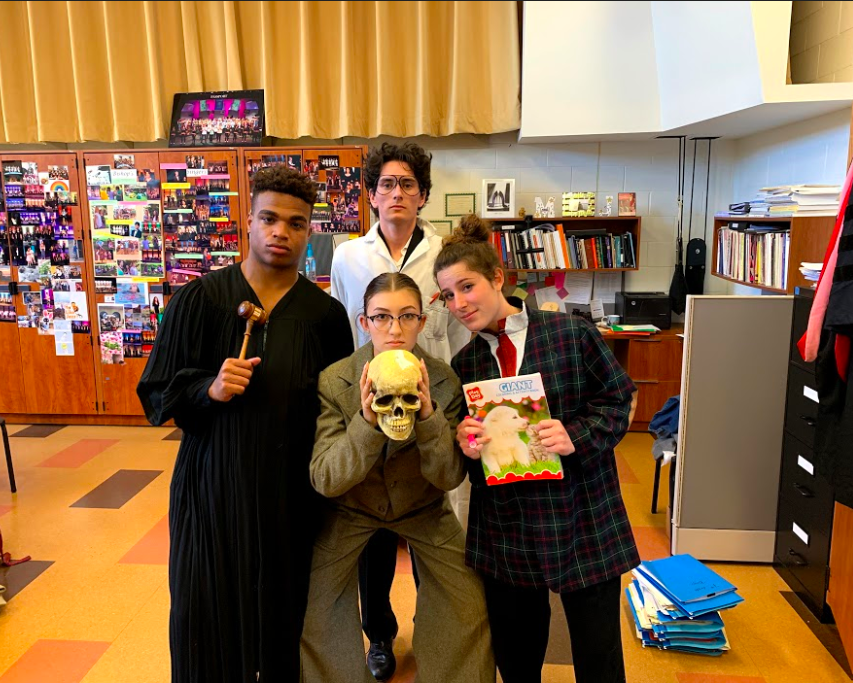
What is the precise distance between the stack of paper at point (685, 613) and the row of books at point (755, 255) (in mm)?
1442

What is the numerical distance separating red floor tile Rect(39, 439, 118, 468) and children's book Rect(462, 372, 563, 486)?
3.57m

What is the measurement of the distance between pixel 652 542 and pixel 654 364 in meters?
1.63

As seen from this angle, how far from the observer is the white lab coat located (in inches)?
88.0

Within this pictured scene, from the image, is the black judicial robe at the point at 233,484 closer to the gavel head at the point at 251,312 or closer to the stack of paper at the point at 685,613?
the gavel head at the point at 251,312

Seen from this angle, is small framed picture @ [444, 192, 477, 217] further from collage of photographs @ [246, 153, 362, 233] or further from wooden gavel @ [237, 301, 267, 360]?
wooden gavel @ [237, 301, 267, 360]

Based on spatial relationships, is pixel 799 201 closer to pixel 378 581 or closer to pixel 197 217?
pixel 378 581

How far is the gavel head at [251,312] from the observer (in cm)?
154

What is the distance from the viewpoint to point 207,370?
5.26 ft

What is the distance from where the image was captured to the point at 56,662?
7.34 ft

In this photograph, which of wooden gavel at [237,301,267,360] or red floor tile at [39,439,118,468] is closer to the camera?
wooden gavel at [237,301,267,360]

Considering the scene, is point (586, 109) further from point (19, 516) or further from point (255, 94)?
point (19, 516)

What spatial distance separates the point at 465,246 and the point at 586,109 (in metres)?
3.18

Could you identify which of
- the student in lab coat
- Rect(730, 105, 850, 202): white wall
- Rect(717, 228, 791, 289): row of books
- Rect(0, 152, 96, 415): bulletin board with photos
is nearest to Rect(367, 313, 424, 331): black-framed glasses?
the student in lab coat

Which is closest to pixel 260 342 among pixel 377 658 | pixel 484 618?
pixel 484 618
